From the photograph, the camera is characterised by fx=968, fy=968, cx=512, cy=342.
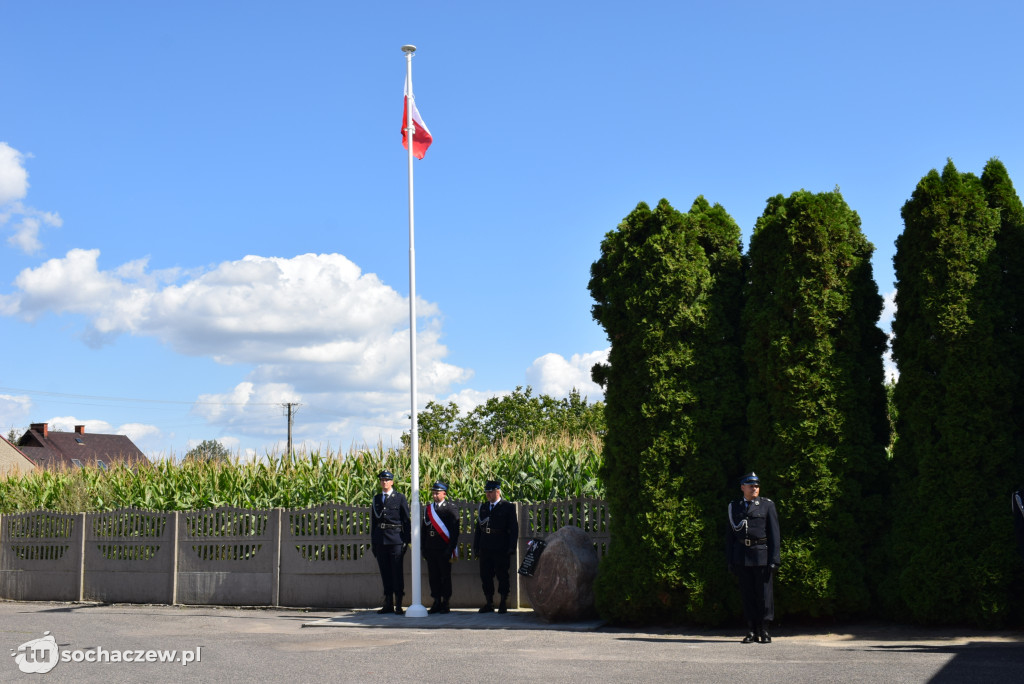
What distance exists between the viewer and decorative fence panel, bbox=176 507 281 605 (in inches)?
653

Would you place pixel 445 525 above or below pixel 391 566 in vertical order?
above

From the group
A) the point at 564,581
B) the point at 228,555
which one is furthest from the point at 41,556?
the point at 564,581

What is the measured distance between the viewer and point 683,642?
36.1ft

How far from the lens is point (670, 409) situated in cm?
1224

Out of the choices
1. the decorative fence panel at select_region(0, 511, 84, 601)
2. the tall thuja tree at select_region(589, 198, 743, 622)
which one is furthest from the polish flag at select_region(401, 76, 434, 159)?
the decorative fence panel at select_region(0, 511, 84, 601)

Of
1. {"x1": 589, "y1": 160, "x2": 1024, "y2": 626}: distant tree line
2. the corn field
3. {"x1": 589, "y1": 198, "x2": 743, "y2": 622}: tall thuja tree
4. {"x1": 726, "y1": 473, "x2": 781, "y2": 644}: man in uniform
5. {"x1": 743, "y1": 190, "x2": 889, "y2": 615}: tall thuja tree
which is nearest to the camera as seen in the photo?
{"x1": 726, "y1": 473, "x2": 781, "y2": 644}: man in uniform

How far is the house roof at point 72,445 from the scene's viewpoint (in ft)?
219

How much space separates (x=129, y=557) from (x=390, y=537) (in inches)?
272

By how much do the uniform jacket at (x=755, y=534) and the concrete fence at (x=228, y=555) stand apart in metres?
2.83

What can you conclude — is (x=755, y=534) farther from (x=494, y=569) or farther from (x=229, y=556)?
(x=229, y=556)

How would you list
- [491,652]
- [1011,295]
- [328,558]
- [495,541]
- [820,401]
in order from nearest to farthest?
[491,652]
[1011,295]
[820,401]
[495,541]
[328,558]

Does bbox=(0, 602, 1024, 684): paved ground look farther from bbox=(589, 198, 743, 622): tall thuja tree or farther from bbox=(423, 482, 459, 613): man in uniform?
bbox=(589, 198, 743, 622): tall thuja tree

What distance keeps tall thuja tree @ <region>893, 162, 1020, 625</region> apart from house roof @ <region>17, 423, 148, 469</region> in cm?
6082

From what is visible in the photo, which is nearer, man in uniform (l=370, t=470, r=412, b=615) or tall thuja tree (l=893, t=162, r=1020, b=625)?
tall thuja tree (l=893, t=162, r=1020, b=625)
